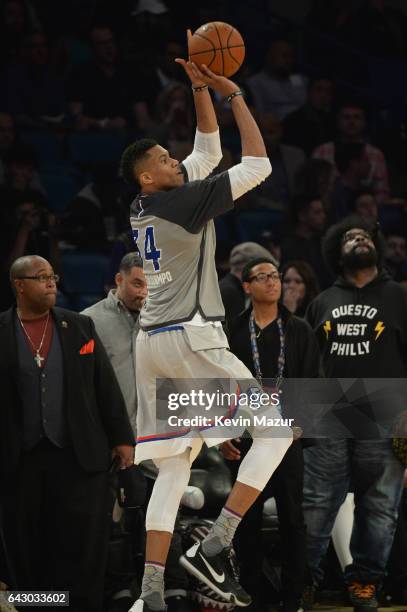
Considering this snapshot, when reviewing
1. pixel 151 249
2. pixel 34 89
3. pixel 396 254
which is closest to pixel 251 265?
pixel 151 249

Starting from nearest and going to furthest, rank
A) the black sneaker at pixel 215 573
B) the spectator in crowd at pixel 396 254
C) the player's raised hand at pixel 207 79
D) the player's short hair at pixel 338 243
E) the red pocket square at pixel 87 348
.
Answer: the black sneaker at pixel 215 573 < the player's raised hand at pixel 207 79 < the red pocket square at pixel 87 348 < the player's short hair at pixel 338 243 < the spectator in crowd at pixel 396 254

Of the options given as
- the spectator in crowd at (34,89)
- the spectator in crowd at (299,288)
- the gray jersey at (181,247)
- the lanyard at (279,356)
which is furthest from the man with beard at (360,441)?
the spectator in crowd at (34,89)

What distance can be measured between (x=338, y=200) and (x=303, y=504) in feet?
16.1

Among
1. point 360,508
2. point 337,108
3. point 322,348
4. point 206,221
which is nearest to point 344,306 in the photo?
point 322,348

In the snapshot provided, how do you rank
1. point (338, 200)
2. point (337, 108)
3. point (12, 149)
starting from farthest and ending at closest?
1. point (337, 108)
2. point (338, 200)
3. point (12, 149)

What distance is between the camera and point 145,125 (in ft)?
35.1

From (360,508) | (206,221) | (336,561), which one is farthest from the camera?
(336,561)

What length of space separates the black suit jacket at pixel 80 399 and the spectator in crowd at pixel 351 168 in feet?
17.7

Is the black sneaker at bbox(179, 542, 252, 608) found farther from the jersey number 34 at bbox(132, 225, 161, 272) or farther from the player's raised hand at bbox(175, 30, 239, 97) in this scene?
the player's raised hand at bbox(175, 30, 239, 97)

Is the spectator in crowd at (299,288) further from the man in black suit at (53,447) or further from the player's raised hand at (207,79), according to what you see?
the player's raised hand at (207,79)

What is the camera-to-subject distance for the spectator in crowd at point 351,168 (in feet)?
36.4

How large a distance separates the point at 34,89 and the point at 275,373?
17.4 ft

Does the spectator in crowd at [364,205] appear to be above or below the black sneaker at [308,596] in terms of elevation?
above

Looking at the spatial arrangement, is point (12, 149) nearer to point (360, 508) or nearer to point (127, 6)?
point (127, 6)
